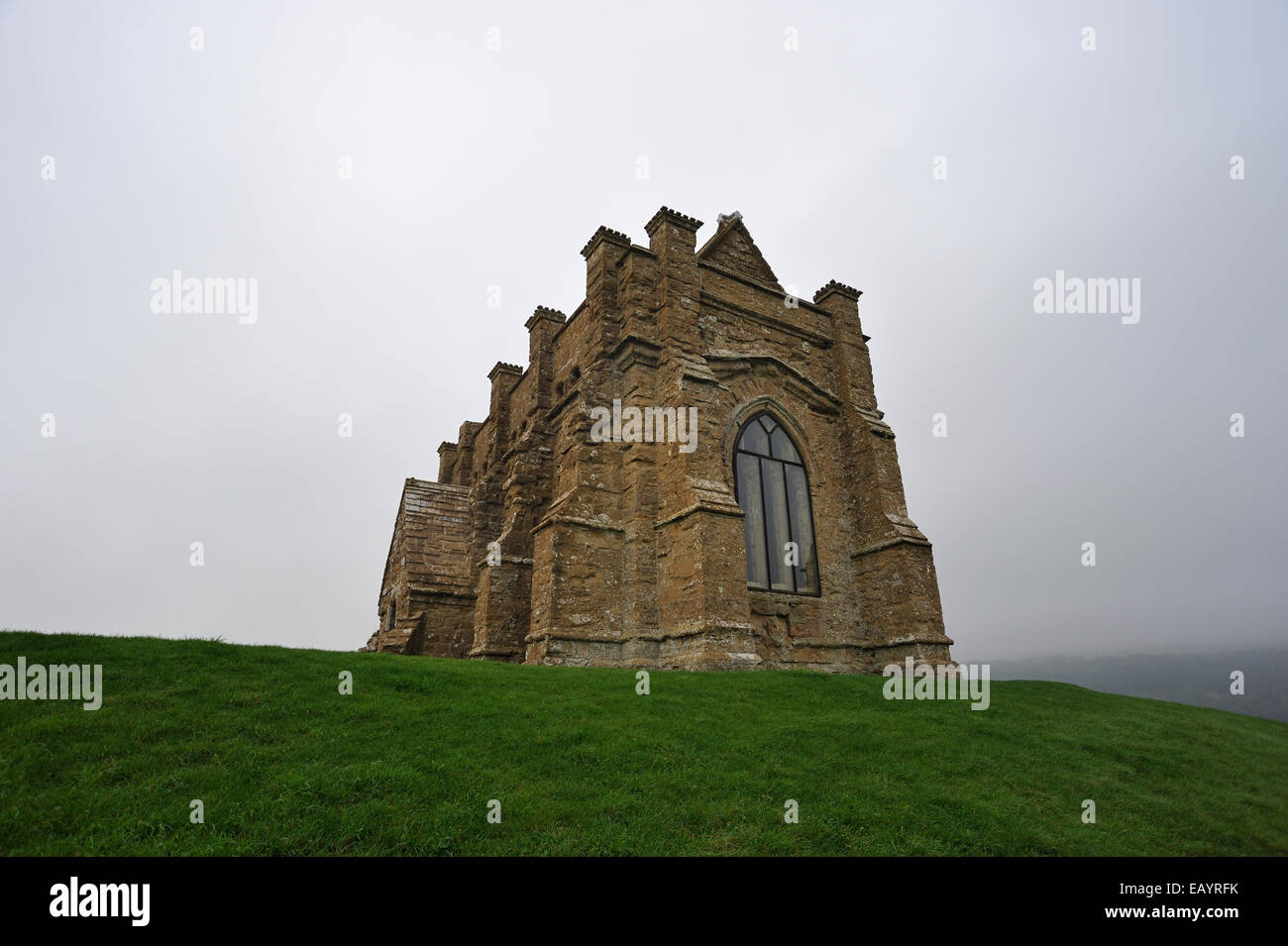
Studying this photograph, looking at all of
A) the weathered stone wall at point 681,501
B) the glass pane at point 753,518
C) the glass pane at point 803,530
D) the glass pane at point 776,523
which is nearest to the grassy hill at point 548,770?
the weathered stone wall at point 681,501

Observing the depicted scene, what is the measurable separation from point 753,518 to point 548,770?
964 centimetres

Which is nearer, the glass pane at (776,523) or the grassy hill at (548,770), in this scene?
the grassy hill at (548,770)

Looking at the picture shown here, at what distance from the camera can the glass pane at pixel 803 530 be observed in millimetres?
14844

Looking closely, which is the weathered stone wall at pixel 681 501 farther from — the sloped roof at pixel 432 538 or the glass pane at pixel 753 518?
the glass pane at pixel 753 518

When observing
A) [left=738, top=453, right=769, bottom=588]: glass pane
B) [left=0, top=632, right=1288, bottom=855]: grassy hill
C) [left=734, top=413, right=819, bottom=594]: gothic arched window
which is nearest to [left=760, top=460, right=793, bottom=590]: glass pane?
[left=734, top=413, right=819, bottom=594]: gothic arched window

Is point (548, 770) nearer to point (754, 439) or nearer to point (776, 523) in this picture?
point (776, 523)

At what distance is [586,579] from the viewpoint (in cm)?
1305

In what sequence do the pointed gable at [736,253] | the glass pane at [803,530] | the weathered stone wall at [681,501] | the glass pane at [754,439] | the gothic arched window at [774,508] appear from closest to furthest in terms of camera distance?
the weathered stone wall at [681,501] → the gothic arched window at [774,508] → the glass pane at [803,530] → the glass pane at [754,439] → the pointed gable at [736,253]

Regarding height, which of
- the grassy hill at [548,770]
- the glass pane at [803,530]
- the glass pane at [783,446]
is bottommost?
the grassy hill at [548,770]

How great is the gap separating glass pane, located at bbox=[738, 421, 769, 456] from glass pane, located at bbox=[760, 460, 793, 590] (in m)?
0.36

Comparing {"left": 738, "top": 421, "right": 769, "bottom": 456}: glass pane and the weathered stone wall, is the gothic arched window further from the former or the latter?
the weathered stone wall

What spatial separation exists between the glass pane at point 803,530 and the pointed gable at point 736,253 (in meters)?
5.65

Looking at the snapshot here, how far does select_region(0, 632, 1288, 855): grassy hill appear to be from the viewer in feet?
15.5

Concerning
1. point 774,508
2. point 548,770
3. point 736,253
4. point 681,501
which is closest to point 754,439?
point 774,508
